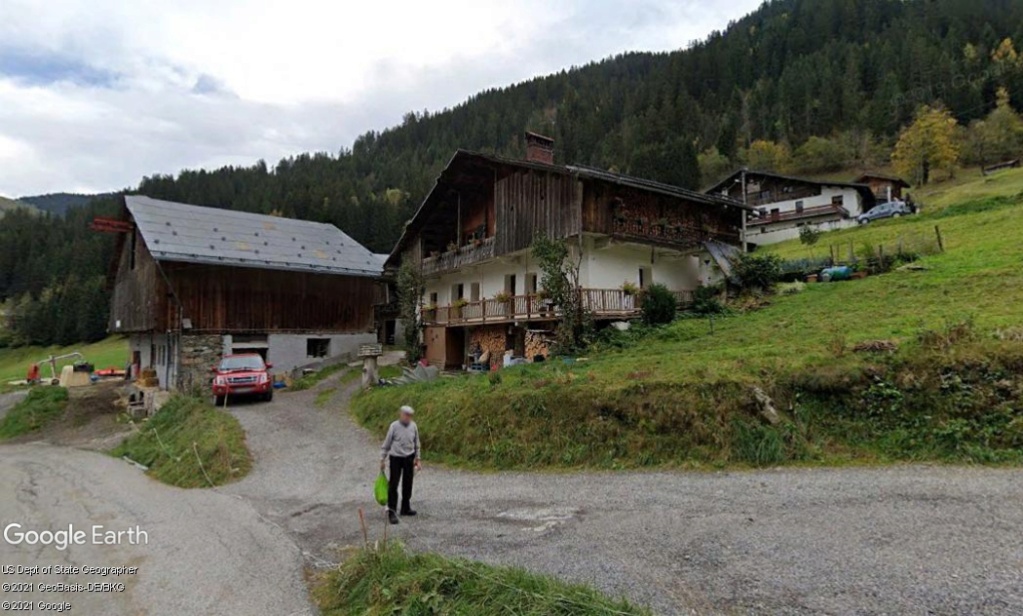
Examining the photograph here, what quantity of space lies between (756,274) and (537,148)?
11.4m

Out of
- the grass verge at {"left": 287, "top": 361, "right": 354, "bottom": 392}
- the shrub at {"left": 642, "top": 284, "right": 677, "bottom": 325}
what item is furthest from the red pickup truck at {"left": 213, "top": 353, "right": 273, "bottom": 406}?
the shrub at {"left": 642, "top": 284, "right": 677, "bottom": 325}

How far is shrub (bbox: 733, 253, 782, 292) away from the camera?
22.7 metres

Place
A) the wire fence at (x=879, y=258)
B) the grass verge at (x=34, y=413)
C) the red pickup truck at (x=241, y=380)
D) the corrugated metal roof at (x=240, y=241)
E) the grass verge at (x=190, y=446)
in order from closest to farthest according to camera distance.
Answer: the grass verge at (x=190, y=446)
the red pickup truck at (x=241, y=380)
the wire fence at (x=879, y=258)
the grass verge at (x=34, y=413)
the corrugated metal roof at (x=240, y=241)

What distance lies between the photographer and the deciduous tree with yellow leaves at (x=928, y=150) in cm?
5684

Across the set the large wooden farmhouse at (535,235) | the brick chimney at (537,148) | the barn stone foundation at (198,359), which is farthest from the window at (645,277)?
the barn stone foundation at (198,359)

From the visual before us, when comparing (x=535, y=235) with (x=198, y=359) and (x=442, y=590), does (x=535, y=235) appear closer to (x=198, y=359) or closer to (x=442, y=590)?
(x=442, y=590)

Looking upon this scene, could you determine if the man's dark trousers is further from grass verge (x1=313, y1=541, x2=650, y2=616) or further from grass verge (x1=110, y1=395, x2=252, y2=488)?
grass verge (x1=110, y1=395, x2=252, y2=488)

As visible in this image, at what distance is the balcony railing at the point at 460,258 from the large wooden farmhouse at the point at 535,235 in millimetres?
58

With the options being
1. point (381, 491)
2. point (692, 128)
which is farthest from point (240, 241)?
point (692, 128)

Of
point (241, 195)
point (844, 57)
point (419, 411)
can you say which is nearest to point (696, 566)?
point (419, 411)

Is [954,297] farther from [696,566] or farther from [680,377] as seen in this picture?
[696,566]

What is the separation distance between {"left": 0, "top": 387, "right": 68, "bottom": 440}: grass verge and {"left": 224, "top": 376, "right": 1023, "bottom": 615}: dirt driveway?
70.5 ft

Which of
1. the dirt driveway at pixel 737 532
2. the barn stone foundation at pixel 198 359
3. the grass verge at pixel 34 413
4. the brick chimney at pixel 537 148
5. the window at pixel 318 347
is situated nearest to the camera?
the dirt driveway at pixel 737 532

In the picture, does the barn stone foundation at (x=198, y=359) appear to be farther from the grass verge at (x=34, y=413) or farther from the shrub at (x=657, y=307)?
the shrub at (x=657, y=307)
